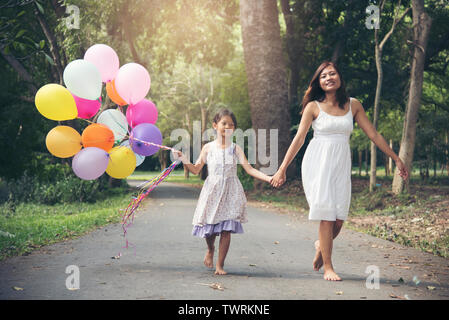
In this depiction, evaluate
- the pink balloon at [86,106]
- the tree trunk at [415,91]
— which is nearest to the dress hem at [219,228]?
the pink balloon at [86,106]

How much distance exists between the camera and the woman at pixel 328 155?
5.17 metres

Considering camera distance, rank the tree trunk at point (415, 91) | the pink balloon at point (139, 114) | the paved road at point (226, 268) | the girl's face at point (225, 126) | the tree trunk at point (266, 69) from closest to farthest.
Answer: the paved road at point (226, 268), the girl's face at point (225, 126), the pink balloon at point (139, 114), the tree trunk at point (415, 91), the tree trunk at point (266, 69)

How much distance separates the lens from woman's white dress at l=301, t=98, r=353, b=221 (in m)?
5.17

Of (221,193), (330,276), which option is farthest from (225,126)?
(330,276)

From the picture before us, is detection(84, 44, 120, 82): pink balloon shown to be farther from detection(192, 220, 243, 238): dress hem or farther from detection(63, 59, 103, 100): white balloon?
detection(192, 220, 243, 238): dress hem

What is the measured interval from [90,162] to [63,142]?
398 mm

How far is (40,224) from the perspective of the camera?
9.70 meters

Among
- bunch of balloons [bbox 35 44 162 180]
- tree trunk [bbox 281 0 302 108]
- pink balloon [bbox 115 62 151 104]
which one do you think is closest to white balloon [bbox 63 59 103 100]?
bunch of balloons [bbox 35 44 162 180]

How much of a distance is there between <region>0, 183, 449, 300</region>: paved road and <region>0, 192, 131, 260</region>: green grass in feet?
1.40

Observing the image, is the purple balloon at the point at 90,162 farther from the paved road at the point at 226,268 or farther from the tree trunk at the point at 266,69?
the tree trunk at the point at 266,69

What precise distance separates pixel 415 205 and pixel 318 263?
7160 mm

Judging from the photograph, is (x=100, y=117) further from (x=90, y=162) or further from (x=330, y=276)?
(x=330, y=276)

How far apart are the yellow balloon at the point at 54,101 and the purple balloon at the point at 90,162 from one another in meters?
0.54

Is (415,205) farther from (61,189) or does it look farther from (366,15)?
(61,189)
